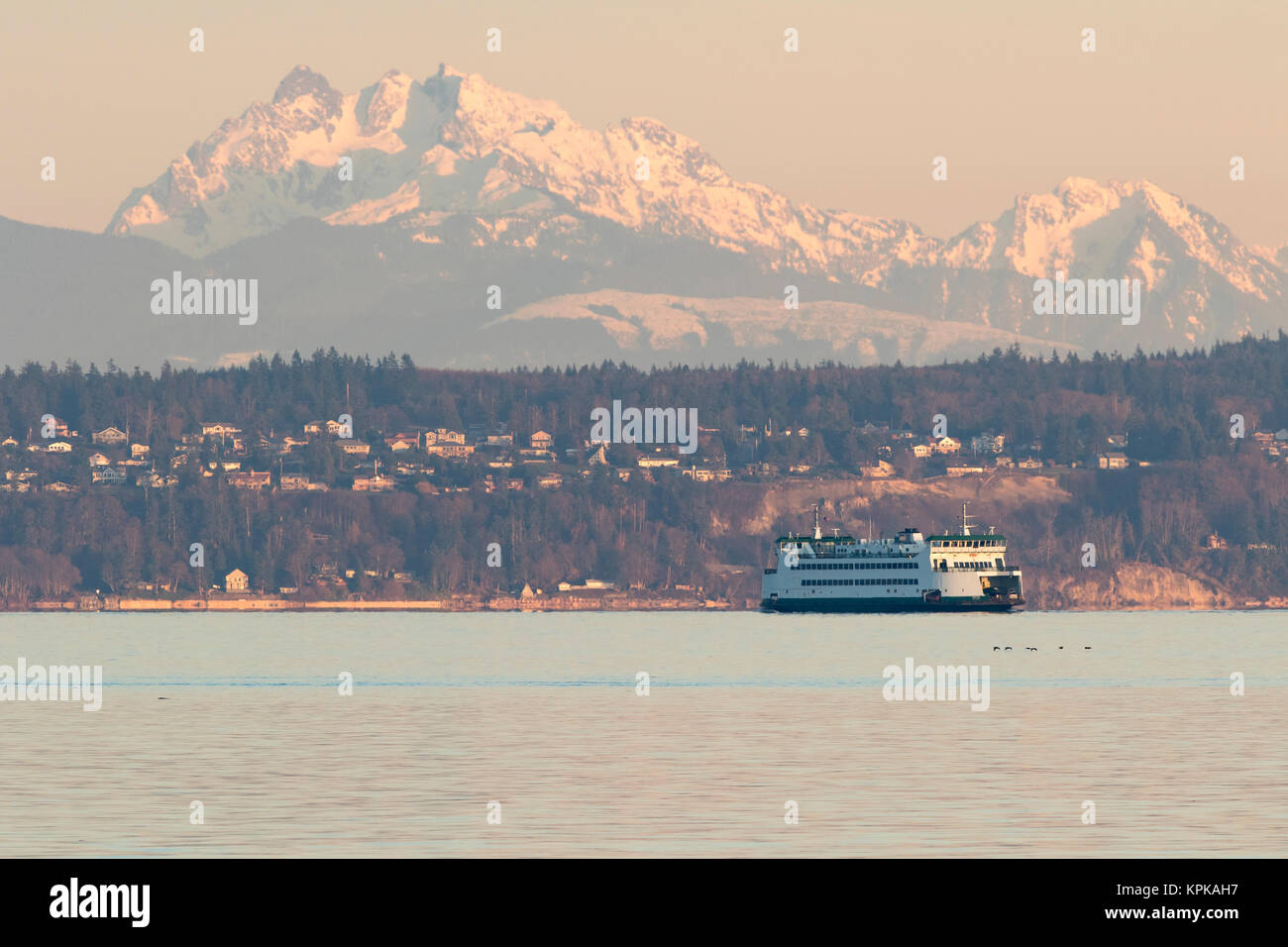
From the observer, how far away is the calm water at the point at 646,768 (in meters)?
59.2

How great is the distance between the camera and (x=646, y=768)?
7756 centimetres

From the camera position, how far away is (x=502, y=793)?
69438 millimetres

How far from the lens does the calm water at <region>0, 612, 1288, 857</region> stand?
59.2 m
